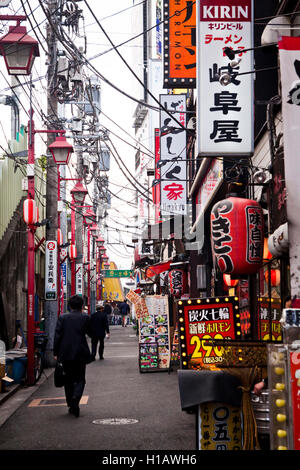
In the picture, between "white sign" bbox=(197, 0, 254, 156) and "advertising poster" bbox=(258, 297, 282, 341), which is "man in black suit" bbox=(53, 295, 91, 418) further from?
"white sign" bbox=(197, 0, 254, 156)

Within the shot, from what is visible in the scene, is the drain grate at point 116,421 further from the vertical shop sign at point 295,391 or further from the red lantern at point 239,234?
the vertical shop sign at point 295,391

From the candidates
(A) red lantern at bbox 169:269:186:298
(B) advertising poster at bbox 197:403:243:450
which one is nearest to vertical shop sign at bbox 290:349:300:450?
(B) advertising poster at bbox 197:403:243:450

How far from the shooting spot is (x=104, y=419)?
1050 cm

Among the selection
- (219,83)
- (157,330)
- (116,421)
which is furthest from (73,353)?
(157,330)

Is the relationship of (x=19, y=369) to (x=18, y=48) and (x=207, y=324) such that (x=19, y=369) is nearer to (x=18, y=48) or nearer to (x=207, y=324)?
(x=18, y=48)

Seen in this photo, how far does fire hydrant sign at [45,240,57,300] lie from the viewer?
20.5 metres

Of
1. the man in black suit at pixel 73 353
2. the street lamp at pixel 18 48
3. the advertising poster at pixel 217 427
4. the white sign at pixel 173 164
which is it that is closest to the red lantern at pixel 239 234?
the man in black suit at pixel 73 353

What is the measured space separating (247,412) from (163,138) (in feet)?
52.1

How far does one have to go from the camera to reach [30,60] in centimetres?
1257

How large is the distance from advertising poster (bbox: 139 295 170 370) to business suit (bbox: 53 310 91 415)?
768 cm
